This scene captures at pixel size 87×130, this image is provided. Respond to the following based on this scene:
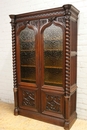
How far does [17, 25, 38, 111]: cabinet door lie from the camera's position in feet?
9.05

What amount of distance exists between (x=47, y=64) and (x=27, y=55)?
19.1 inches

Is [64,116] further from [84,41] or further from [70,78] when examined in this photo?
[84,41]

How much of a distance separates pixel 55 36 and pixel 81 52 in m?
0.62

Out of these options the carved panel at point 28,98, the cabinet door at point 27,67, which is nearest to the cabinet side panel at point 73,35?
the cabinet door at point 27,67

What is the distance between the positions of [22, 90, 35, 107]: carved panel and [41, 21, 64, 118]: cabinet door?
0.24 metres

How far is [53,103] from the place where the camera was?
262 cm

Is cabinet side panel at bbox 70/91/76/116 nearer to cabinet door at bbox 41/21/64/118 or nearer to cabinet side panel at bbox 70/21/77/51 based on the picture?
cabinet door at bbox 41/21/64/118

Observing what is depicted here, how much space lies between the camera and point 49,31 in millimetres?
2574

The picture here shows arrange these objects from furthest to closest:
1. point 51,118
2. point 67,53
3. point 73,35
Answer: point 51,118 < point 73,35 < point 67,53

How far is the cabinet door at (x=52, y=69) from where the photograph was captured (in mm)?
2512

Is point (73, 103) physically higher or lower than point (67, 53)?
lower

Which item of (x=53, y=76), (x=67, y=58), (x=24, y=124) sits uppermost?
(x=67, y=58)

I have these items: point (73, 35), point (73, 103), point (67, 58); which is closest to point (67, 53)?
point (67, 58)

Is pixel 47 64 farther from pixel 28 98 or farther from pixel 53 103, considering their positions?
pixel 28 98
